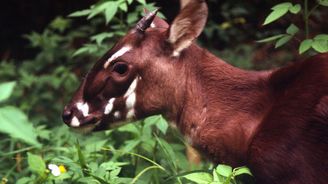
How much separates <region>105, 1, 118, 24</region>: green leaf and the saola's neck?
0.68m

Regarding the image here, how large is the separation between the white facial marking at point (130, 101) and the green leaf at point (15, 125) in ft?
5.31

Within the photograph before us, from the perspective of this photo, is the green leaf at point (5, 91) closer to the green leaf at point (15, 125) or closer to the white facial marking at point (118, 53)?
the green leaf at point (15, 125)

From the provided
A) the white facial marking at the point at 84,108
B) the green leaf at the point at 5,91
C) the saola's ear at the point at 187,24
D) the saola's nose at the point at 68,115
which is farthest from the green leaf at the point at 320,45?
the green leaf at the point at 5,91

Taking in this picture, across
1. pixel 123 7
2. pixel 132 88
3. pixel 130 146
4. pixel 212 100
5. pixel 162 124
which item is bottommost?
pixel 130 146

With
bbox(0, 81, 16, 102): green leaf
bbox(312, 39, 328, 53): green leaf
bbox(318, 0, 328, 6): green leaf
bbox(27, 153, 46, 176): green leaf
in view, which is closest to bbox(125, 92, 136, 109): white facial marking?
bbox(27, 153, 46, 176): green leaf

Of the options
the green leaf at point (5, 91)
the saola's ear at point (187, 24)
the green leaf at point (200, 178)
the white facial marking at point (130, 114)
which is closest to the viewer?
the green leaf at point (5, 91)

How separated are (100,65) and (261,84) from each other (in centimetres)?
91

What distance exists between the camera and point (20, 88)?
732 centimetres

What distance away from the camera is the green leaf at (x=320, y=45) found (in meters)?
3.61

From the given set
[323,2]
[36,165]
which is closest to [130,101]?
[36,165]

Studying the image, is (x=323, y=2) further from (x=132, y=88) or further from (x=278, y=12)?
(x=132, y=88)

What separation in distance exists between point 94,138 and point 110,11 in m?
1.14

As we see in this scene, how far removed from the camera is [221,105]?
3463 millimetres

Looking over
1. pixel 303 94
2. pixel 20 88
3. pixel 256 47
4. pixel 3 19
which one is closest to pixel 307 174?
pixel 303 94
